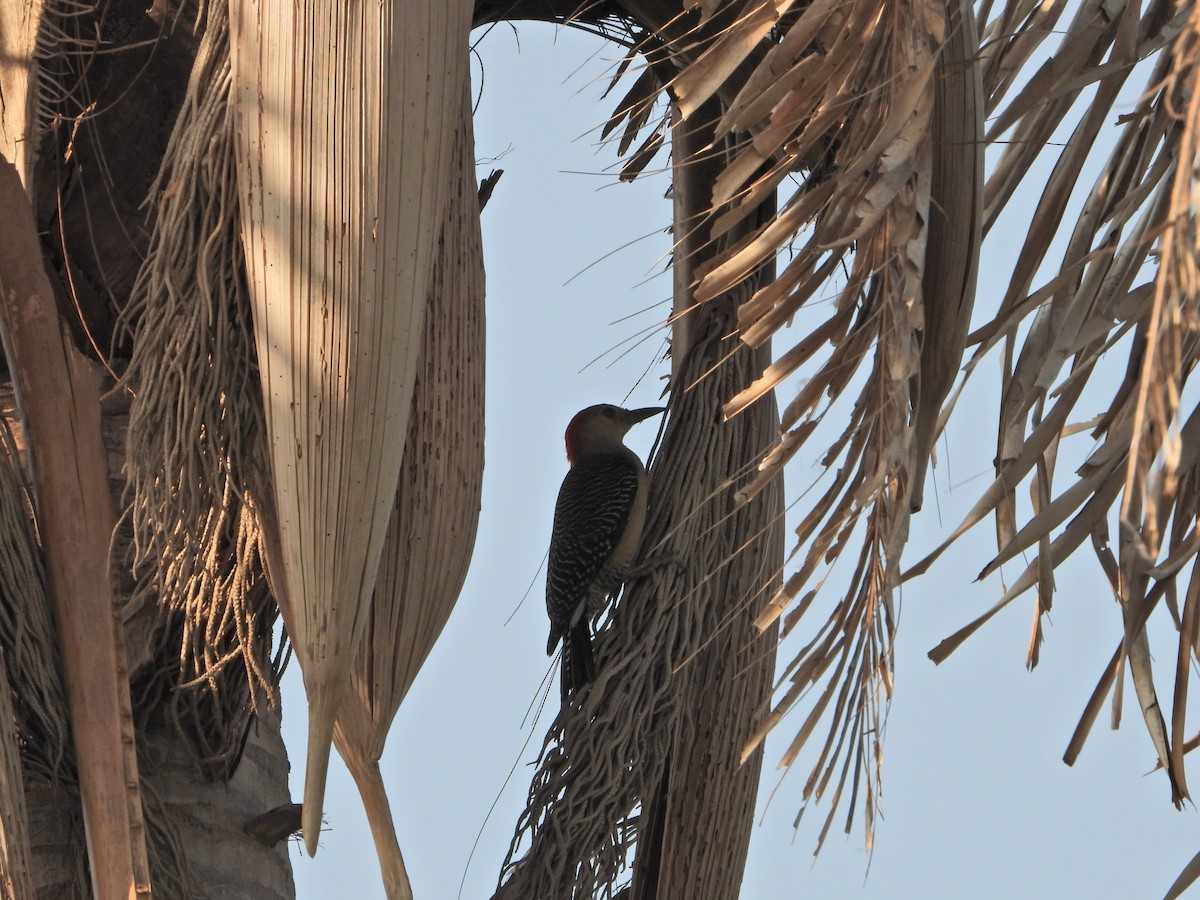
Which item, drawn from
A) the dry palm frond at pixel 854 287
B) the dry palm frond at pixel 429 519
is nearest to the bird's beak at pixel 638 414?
the dry palm frond at pixel 429 519

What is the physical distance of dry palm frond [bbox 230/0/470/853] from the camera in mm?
1596

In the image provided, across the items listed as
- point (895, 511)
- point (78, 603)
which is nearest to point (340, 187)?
point (895, 511)

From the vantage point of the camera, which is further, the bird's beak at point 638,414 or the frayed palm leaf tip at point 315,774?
the bird's beak at point 638,414

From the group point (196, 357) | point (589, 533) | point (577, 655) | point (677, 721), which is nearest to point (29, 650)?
Answer: point (196, 357)

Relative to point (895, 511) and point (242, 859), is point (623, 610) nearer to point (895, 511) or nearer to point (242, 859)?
point (242, 859)

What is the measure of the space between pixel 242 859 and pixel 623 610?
0.74 metres

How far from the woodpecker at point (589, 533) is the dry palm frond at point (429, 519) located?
729 millimetres

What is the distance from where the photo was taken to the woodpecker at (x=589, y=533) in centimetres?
296

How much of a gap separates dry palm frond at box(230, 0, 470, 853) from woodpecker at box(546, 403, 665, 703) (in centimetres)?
106

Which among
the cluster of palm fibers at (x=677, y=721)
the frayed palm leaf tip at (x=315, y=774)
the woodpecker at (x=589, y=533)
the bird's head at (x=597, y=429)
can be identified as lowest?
the frayed palm leaf tip at (x=315, y=774)

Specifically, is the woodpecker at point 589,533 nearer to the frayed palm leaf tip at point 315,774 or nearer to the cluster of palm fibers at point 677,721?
the cluster of palm fibers at point 677,721

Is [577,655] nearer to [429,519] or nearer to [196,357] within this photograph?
[429,519]

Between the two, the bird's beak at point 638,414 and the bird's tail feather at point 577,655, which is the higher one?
the bird's beak at point 638,414

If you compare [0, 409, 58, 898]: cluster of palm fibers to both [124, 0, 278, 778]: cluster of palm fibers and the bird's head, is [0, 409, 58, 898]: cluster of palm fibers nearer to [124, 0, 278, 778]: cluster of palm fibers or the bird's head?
[124, 0, 278, 778]: cluster of palm fibers
